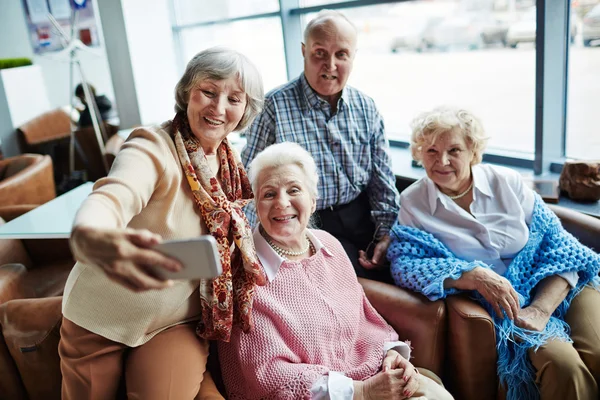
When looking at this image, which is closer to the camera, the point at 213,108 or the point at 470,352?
the point at 213,108

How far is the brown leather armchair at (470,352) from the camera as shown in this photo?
1854mm

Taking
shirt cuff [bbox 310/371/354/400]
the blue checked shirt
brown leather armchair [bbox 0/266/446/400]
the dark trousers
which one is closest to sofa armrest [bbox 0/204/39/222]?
brown leather armchair [bbox 0/266/446/400]

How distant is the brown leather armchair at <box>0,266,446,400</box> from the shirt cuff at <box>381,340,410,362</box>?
0.10 metres

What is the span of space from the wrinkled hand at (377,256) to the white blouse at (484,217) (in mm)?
228

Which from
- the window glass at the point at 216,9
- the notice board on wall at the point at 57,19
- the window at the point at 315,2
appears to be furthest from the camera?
the notice board on wall at the point at 57,19

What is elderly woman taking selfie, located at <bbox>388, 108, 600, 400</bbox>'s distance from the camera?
1.89m

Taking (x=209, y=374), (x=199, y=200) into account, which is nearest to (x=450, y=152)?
(x=199, y=200)

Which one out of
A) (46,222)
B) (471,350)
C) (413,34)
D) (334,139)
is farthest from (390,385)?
(413,34)

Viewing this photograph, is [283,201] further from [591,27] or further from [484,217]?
[591,27]

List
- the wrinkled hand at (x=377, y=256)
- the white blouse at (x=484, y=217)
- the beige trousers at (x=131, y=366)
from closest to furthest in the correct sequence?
the beige trousers at (x=131, y=366), the white blouse at (x=484, y=217), the wrinkled hand at (x=377, y=256)

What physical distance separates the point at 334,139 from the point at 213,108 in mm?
1016

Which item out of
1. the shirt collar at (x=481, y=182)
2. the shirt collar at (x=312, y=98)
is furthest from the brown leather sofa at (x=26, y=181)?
the shirt collar at (x=481, y=182)

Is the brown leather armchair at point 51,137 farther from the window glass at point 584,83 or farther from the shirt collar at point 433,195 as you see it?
the window glass at point 584,83

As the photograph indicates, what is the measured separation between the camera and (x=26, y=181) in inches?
142
